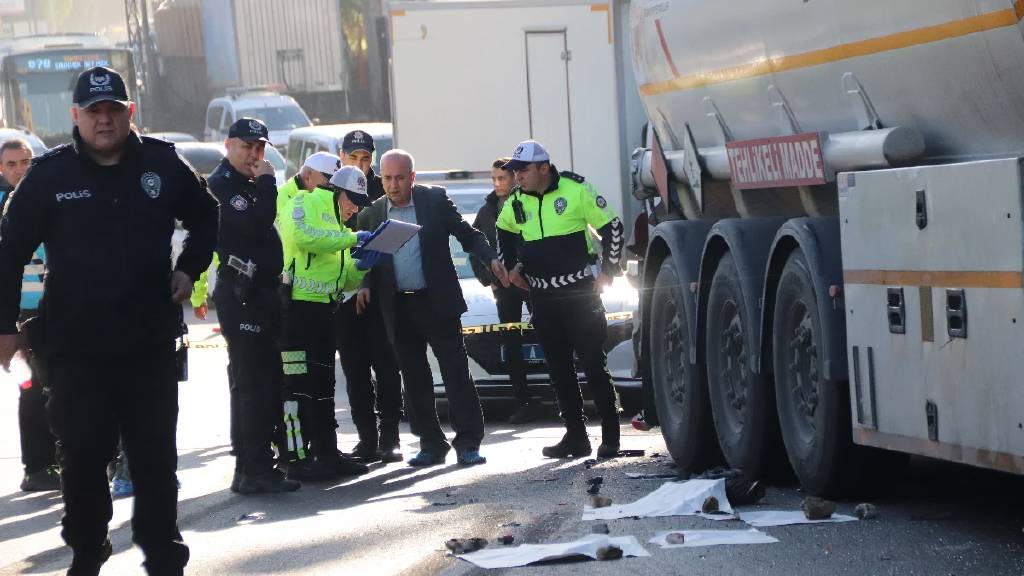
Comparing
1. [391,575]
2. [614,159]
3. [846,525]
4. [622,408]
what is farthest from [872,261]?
[614,159]

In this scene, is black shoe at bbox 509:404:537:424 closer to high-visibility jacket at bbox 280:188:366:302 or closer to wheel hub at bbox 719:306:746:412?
high-visibility jacket at bbox 280:188:366:302

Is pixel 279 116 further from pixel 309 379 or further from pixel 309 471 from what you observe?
pixel 309 471

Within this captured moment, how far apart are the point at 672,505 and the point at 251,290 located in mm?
2703

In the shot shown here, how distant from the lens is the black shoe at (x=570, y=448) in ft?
36.9

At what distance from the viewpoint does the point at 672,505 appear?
846 centimetres

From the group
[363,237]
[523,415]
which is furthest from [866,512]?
[523,415]

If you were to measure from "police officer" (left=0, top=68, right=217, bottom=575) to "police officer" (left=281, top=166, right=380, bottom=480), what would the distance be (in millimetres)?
3764

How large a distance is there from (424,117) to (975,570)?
1166 centimetres

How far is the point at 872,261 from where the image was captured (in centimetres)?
761

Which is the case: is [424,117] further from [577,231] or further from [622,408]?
[577,231]

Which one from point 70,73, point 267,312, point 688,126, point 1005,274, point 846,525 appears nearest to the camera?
point 1005,274

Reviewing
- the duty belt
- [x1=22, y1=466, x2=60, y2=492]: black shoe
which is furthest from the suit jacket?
[x1=22, y1=466, x2=60, y2=492]: black shoe

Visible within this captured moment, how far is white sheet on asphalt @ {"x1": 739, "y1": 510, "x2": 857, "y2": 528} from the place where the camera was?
25.8 feet

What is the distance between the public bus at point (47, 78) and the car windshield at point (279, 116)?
261 inches
